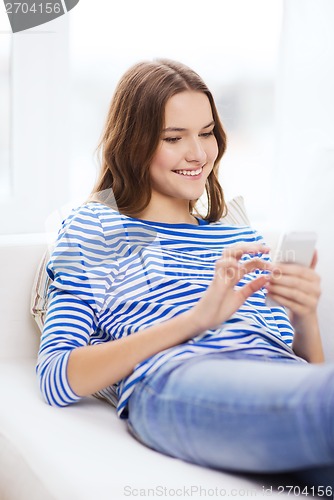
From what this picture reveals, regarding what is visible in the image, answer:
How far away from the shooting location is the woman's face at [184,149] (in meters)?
1.01

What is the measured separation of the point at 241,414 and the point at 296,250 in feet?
0.81

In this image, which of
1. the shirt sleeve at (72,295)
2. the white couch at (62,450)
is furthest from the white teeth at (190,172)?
the white couch at (62,450)

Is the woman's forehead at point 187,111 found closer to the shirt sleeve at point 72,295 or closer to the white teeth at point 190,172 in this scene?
the white teeth at point 190,172

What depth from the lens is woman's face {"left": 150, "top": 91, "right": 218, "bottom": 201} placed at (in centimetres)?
101

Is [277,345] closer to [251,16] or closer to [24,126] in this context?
[24,126]

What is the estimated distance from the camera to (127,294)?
969 millimetres

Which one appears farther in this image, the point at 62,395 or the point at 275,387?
the point at 62,395

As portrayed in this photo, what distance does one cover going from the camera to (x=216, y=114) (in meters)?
→ 1.09

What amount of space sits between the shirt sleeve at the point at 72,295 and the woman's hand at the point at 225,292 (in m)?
0.15

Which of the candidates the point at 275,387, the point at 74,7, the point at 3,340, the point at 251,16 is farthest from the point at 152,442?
the point at 251,16

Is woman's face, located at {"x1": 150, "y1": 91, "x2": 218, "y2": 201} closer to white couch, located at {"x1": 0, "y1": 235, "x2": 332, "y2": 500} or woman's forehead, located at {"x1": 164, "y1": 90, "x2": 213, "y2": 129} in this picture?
woman's forehead, located at {"x1": 164, "y1": 90, "x2": 213, "y2": 129}

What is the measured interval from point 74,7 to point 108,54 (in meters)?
0.12
